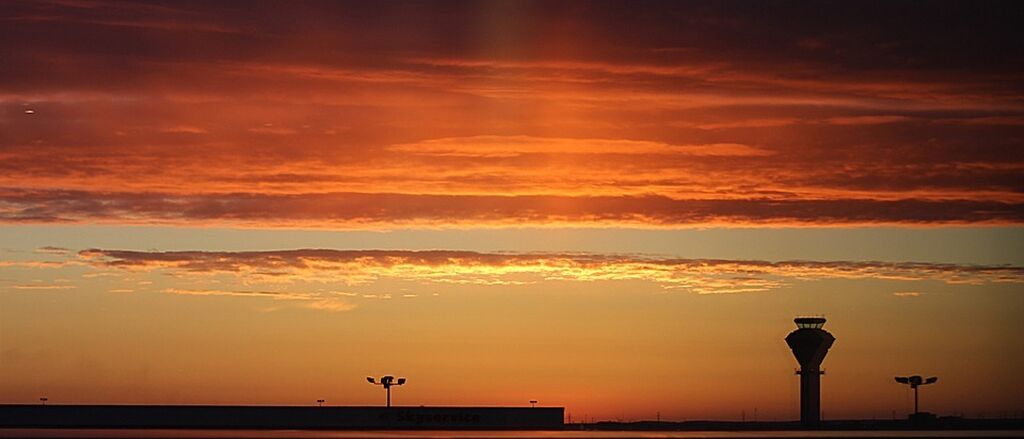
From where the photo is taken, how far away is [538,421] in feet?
653

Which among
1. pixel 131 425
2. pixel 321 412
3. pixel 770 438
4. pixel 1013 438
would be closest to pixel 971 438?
pixel 1013 438

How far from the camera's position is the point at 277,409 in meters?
198

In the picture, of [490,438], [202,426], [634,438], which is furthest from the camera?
[202,426]

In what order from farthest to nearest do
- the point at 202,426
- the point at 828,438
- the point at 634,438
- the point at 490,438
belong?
the point at 202,426, the point at 828,438, the point at 634,438, the point at 490,438

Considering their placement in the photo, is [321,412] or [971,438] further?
[321,412]

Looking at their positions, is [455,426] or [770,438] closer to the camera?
[770,438]

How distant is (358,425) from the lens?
647 ft

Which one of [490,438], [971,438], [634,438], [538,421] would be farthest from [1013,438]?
[538,421]

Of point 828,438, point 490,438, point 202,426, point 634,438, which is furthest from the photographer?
point 202,426

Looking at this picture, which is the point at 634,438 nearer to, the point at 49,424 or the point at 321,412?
the point at 321,412

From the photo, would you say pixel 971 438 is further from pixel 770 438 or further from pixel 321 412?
pixel 321 412

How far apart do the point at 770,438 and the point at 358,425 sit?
69.1 m

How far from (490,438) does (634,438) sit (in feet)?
45.8

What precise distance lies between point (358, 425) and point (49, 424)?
38.5m
